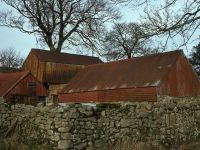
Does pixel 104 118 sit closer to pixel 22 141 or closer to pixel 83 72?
pixel 22 141

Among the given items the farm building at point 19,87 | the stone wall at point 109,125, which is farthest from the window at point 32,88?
the stone wall at point 109,125

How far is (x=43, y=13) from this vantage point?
149 feet

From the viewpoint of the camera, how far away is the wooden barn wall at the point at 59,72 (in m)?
43.9

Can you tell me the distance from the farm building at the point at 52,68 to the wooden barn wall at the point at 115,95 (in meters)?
5.55

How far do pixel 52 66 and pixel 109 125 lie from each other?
102ft

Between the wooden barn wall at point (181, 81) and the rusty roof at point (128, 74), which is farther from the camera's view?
the rusty roof at point (128, 74)

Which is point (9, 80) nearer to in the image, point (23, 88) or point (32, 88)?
point (23, 88)

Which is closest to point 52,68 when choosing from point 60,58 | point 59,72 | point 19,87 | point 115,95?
point 59,72

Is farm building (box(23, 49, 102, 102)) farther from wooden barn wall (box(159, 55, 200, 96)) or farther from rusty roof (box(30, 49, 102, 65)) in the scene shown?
wooden barn wall (box(159, 55, 200, 96))

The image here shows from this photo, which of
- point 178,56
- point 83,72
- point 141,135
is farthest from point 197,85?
point 141,135

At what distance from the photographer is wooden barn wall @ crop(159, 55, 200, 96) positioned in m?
31.4

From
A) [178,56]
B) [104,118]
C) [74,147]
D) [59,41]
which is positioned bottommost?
[74,147]

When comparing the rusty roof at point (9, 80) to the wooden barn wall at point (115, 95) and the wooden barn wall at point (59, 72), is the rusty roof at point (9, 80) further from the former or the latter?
the wooden barn wall at point (59, 72)

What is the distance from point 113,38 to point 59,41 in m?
10.9
